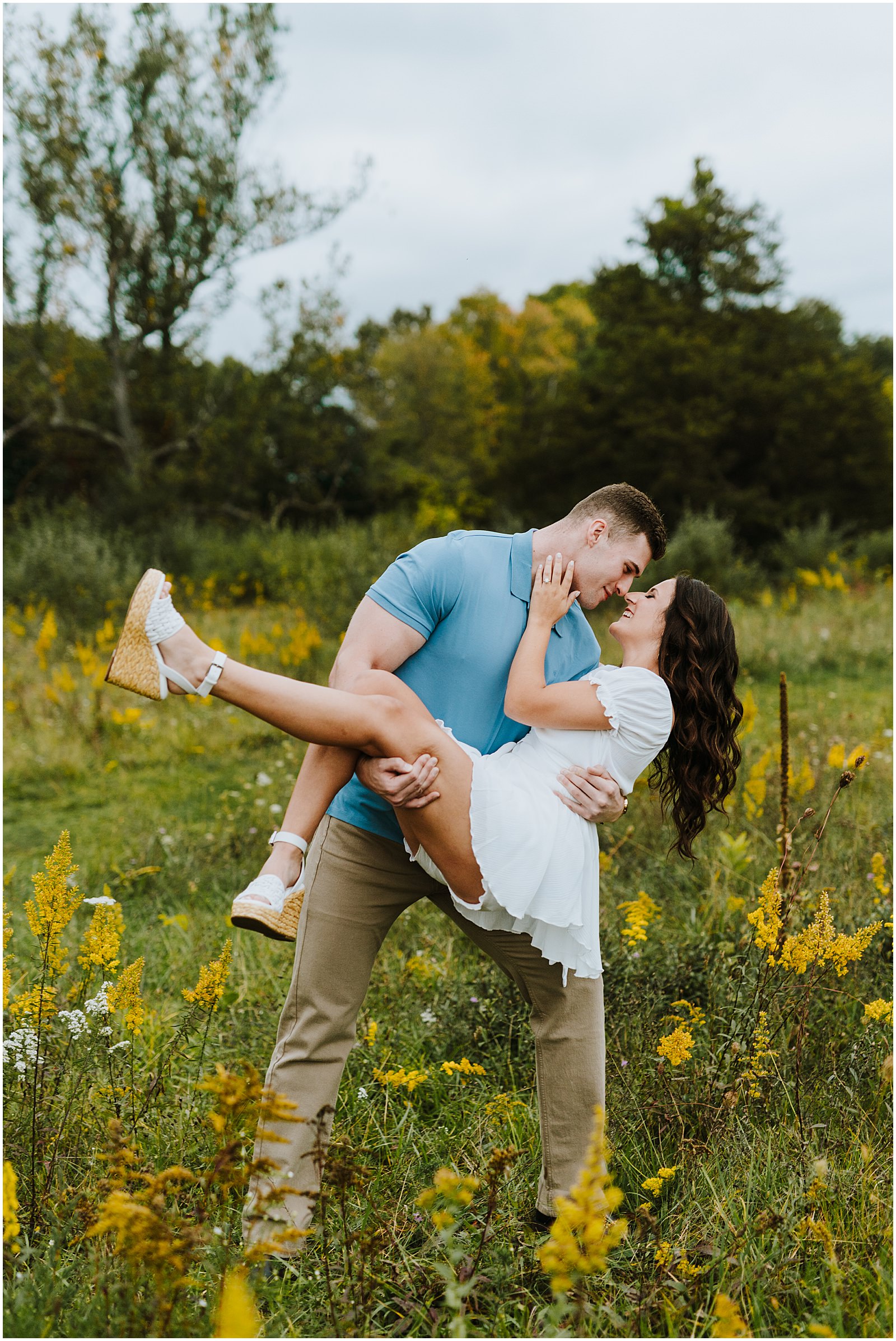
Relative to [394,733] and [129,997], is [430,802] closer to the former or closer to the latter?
[394,733]

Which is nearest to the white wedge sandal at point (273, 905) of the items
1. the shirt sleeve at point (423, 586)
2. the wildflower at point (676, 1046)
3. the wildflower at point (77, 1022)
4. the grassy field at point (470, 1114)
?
the grassy field at point (470, 1114)

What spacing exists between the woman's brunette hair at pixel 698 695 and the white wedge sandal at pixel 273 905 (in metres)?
1.08

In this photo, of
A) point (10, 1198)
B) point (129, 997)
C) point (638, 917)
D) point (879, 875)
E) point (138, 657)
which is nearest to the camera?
point (10, 1198)

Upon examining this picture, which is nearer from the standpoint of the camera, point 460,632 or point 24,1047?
point 460,632

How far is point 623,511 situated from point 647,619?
1.06 ft

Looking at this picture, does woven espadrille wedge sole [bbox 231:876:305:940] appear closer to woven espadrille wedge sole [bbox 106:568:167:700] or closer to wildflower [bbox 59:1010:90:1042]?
woven espadrille wedge sole [bbox 106:568:167:700]

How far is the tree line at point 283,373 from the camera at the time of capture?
17500 mm

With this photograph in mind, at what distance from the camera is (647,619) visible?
8.98 ft

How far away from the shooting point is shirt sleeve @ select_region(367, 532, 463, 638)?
8.21 ft

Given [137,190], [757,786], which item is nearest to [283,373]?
[137,190]

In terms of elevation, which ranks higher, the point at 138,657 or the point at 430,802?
the point at 138,657

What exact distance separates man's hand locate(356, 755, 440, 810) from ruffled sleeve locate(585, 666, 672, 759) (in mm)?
524

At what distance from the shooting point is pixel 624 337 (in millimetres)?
21953

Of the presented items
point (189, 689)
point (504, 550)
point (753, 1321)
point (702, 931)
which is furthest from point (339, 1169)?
point (702, 931)
